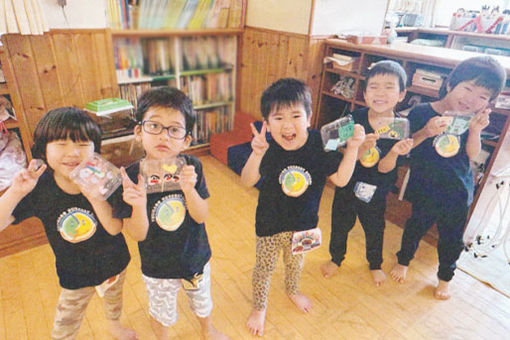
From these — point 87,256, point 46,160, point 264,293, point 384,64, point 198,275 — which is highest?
point 384,64

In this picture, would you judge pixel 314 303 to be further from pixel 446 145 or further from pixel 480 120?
pixel 480 120

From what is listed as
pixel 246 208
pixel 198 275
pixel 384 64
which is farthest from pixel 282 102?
pixel 246 208

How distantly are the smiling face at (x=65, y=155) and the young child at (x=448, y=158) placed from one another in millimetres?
1463

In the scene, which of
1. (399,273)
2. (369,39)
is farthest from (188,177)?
(369,39)

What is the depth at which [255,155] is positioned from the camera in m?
1.23

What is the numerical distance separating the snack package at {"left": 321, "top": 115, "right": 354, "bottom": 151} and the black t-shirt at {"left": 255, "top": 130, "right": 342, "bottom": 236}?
0.11 ft

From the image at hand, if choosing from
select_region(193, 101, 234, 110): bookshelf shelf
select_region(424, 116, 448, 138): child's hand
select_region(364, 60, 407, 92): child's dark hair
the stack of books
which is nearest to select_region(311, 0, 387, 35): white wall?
the stack of books

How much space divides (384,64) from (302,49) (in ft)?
4.70

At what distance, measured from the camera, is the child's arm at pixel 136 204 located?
1.00 metres

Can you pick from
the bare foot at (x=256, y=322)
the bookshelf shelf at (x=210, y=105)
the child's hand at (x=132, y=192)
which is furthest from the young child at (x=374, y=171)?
the bookshelf shelf at (x=210, y=105)

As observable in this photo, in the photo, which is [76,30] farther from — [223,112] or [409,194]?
[409,194]

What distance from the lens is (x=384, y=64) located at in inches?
56.4

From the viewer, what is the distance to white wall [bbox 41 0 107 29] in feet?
7.14

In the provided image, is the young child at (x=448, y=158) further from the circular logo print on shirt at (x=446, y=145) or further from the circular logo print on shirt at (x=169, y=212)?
the circular logo print on shirt at (x=169, y=212)
